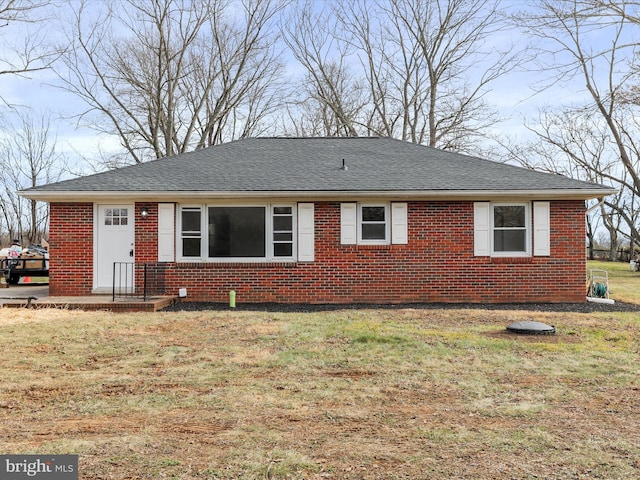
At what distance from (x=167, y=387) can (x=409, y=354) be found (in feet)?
9.90

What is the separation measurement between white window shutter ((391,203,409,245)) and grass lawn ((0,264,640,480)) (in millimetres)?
3771

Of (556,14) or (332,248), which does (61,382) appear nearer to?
(332,248)

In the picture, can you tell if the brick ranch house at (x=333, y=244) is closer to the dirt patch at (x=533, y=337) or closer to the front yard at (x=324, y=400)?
the front yard at (x=324, y=400)

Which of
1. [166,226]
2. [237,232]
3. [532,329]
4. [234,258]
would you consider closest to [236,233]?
[237,232]

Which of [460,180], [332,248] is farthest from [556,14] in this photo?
[332,248]

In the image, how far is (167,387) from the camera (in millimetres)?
5246

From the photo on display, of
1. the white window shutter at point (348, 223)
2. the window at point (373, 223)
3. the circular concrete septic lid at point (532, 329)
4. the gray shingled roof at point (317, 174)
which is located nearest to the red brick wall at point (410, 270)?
the white window shutter at point (348, 223)

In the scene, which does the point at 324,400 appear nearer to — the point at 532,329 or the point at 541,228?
the point at 532,329

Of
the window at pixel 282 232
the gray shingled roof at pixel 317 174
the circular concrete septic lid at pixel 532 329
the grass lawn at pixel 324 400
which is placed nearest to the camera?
the grass lawn at pixel 324 400

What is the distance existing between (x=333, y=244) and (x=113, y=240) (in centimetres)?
510

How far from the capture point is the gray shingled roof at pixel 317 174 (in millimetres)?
11781

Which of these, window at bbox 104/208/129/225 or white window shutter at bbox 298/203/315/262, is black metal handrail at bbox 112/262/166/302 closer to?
window at bbox 104/208/129/225

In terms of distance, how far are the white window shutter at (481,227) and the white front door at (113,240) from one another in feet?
26.0

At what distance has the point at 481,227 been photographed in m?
12.1
